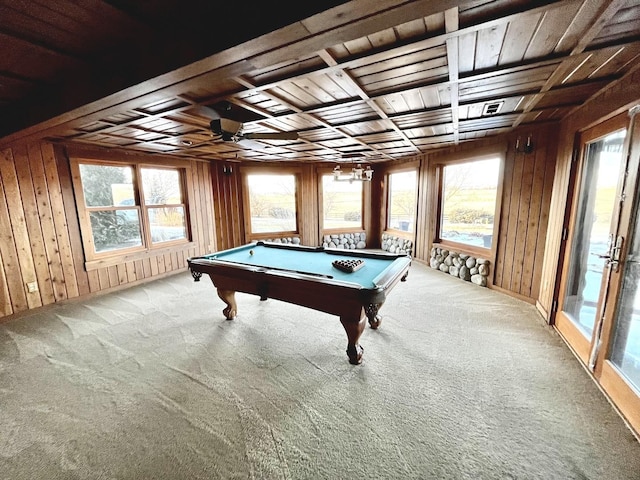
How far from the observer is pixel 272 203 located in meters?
6.44

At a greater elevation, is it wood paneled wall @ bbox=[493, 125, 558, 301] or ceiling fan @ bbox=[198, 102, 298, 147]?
ceiling fan @ bbox=[198, 102, 298, 147]

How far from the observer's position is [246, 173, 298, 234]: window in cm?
623

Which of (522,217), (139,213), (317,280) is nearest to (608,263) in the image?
(522,217)

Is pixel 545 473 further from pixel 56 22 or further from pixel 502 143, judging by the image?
pixel 502 143

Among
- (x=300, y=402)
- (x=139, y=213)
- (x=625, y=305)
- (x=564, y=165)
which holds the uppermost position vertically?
(x=564, y=165)

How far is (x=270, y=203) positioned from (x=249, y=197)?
534mm

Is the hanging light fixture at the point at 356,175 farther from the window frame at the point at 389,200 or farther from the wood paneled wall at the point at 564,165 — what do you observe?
the wood paneled wall at the point at 564,165

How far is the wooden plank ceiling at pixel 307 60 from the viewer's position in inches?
45.9

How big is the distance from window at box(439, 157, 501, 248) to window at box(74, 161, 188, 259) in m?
5.17

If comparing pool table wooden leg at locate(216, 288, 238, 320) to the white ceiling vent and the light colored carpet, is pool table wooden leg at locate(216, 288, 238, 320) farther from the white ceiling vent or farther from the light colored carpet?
the white ceiling vent

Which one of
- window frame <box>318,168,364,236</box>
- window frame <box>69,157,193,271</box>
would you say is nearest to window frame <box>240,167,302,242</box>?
window frame <box>318,168,364,236</box>

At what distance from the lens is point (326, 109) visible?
2.51m

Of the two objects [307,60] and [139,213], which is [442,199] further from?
[139,213]

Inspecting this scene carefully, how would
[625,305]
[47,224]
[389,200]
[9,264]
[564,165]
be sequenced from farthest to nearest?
[389,200], [47,224], [9,264], [564,165], [625,305]
